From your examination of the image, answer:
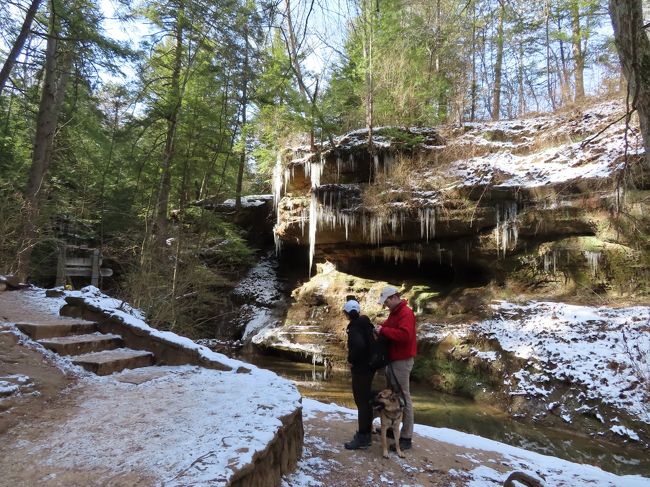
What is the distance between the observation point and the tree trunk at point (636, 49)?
117 inches

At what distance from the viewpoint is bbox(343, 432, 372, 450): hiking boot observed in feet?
12.9

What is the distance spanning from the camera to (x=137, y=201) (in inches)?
574

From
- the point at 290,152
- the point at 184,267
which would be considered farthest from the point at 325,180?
the point at 184,267

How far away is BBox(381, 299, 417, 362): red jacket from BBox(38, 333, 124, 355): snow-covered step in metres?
3.45

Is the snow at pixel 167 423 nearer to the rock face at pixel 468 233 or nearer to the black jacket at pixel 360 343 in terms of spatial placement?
the black jacket at pixel 360 343

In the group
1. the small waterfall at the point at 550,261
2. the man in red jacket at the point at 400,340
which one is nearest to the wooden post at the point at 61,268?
the man in red jacket at the point at 400,340

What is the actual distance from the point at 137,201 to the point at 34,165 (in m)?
A: 5.64

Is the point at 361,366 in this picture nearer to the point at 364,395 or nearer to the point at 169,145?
the point at 364,395

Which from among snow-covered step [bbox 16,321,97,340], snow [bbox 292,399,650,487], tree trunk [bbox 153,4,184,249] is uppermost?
tree trunk [bbox 153,4,184,249]

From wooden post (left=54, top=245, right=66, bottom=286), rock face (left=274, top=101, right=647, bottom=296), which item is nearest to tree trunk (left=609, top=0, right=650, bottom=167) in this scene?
rock face (left=274, top=101, right=647, bottom=296)

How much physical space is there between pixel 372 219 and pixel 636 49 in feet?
34.5

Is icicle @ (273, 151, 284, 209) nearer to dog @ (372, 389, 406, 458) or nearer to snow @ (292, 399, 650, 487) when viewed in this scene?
snow @ (292, 399, 650, 487)

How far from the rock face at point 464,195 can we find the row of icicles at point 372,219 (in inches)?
1.4

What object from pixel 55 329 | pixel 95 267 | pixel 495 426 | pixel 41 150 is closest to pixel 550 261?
pixel 495 426
